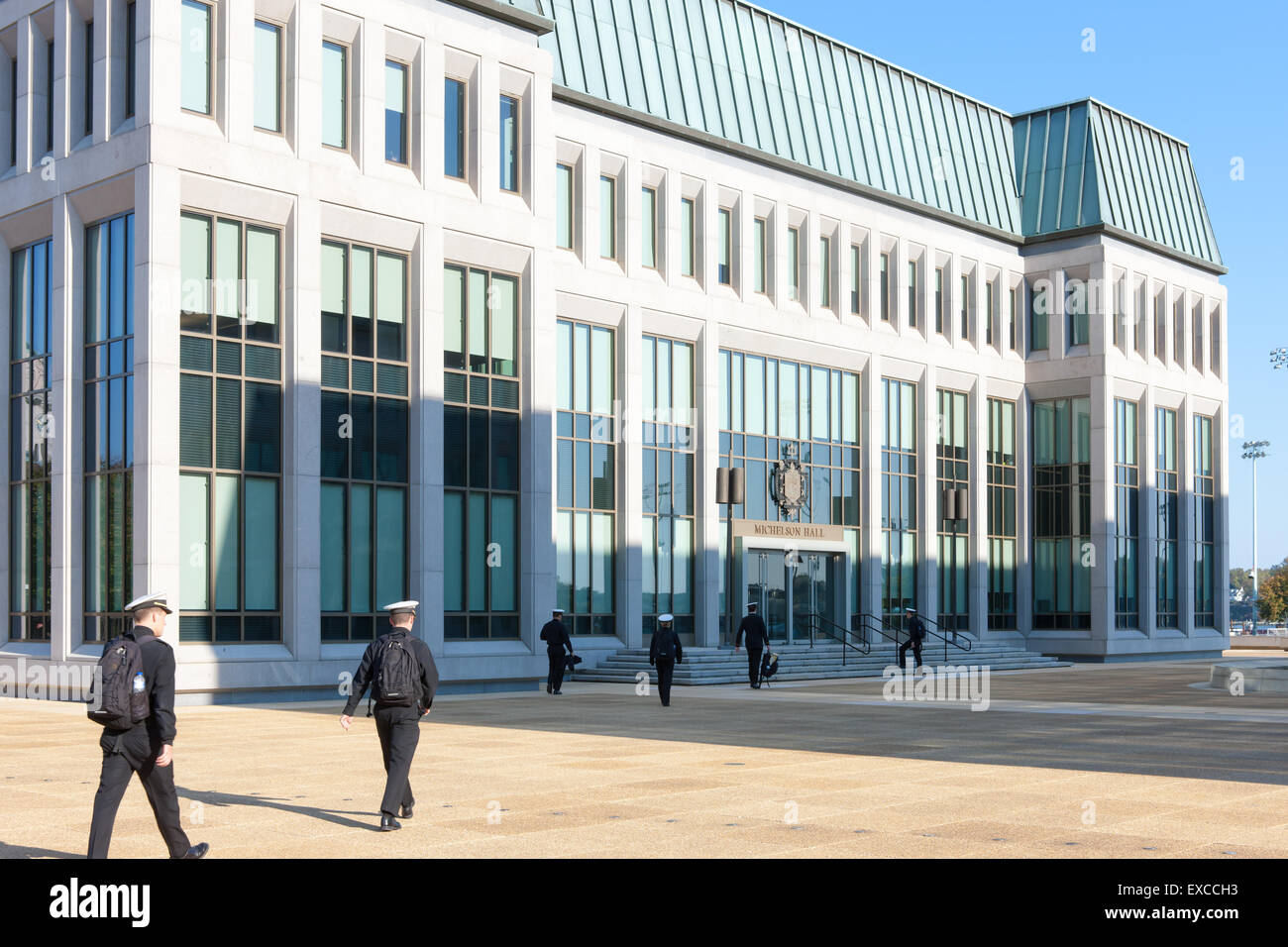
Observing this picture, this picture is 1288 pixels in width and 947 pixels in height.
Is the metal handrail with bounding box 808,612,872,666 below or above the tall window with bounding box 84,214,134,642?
below

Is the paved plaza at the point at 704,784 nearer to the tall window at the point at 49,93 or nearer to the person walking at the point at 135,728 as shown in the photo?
the person walking at the point at 135,728

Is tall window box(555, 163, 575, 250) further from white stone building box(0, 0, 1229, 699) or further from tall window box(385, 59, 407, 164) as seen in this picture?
tall window box(385, 59, 407, 164)

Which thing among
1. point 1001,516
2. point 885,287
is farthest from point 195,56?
point 1001,516

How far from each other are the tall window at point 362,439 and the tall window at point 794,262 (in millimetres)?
16012

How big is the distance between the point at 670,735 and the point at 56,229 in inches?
699

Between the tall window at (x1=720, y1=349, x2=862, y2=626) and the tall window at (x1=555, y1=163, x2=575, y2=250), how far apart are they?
656 centimetres

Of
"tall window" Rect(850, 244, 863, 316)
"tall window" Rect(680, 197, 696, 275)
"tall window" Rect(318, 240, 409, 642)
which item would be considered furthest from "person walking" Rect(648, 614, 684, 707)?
"tall window" Rect(850, 244, 863, 316)

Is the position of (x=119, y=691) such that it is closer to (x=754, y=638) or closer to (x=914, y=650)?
(x=754, y=638)

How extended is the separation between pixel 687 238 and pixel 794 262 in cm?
490

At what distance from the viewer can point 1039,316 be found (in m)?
54.7

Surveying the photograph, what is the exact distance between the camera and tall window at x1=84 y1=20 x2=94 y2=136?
3006 centimetres

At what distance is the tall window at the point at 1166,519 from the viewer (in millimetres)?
55875
